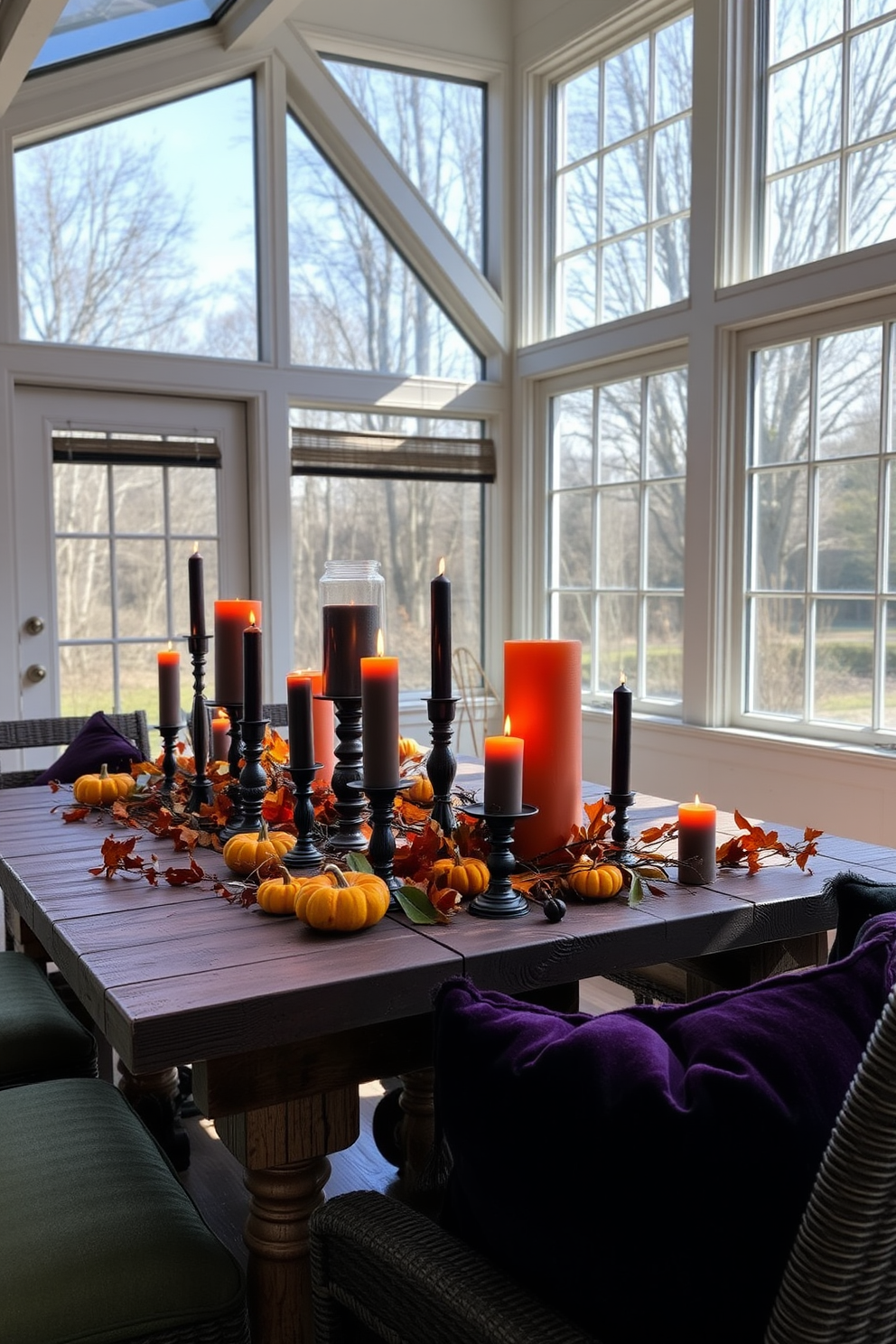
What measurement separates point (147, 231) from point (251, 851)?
3.42m

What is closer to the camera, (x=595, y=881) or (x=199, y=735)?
(x=595, y=881)

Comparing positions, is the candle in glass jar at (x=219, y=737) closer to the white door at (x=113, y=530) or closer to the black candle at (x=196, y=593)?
the black candle at (x=196, y=593)

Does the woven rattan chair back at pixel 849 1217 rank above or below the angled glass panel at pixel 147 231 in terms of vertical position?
below

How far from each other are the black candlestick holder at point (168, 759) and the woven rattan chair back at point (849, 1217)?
1627 mm

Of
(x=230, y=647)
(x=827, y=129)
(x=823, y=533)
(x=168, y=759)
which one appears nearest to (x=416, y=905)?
(x=230, y=647)

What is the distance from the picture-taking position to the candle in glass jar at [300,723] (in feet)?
5.55

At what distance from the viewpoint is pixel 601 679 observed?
4781 millimetres

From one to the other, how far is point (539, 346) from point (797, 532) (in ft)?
5.46

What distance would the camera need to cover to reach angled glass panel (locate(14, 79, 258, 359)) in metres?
4.25

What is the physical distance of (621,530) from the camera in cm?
464

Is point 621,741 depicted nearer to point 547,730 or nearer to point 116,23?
point 547,730

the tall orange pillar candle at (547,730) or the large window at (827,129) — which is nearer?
the tall orange pillar candle at (547,730)

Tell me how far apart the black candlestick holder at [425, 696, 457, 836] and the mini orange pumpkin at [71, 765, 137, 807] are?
2.81 feet

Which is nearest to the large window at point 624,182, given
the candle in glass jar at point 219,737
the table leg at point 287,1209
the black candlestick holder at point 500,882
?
the candle in glass jar at point 219,737
